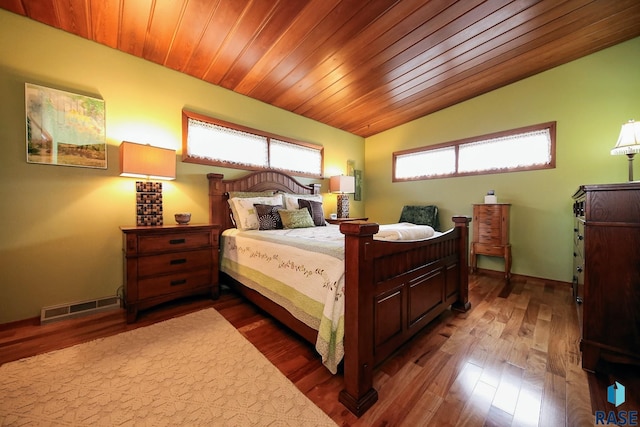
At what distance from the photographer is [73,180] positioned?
2.06 m

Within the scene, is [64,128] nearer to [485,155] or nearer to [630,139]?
[485,155]

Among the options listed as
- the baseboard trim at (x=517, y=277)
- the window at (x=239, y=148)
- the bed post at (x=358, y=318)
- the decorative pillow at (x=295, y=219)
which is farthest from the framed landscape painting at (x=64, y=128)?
the baseboard trim at (x=517, y=277)

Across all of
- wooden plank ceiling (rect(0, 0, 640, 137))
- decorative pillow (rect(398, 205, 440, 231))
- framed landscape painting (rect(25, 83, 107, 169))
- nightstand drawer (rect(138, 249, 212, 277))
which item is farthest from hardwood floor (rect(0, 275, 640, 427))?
wooden plank ceiling (rect(0, 0, 640, 137))

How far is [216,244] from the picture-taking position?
7.90 feet

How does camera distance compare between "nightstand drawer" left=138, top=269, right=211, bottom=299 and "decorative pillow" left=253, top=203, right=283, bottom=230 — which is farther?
"decorative pillow" left=253, top=203, right=283, bottom=230

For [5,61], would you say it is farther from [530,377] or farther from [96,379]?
[530,377]

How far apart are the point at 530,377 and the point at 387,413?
0.92 metres

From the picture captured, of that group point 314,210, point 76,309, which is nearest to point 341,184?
point 314,210

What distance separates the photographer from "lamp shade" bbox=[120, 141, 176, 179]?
2.03m

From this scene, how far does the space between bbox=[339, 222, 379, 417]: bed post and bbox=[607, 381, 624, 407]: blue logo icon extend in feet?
3.83

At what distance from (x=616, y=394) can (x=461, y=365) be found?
0.67m

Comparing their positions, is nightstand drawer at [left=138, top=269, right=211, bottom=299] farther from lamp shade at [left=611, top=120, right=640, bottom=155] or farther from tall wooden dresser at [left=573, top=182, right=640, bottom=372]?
lamp shade at [left=611, top=120, right=640, bottom=155]

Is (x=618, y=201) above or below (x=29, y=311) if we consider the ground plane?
above

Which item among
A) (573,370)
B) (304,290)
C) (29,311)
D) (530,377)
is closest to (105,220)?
(29,311)
